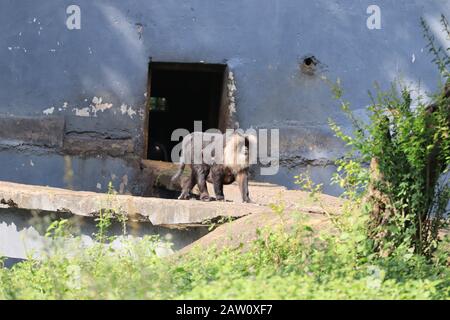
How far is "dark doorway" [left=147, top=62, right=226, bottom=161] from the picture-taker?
1902 cm

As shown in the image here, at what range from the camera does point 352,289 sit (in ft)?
21.6

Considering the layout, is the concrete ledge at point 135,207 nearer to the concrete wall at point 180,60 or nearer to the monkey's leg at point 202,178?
the monkey's leg at point 202,178

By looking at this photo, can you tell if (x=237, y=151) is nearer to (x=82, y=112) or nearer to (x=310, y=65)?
(x=310, y=65)

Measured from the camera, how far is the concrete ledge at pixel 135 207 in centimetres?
1051

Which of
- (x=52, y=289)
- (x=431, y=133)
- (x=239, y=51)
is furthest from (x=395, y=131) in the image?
(x=239, y=51)

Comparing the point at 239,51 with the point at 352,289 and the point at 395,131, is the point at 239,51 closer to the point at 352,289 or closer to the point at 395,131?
the point at 395,131

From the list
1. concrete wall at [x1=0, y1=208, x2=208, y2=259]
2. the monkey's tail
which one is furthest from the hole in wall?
concrete wall at [x1=0, y1=208, x2=208, y2=259]

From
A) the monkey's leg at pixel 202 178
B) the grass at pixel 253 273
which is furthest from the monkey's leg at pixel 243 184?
the grass at pixel 253 273

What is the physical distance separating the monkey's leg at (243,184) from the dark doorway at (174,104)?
16.6ft

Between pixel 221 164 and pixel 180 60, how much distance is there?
220 centimetres

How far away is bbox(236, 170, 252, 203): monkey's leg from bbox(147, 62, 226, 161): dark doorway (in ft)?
16.6

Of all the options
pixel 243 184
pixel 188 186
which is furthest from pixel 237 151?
pixel 188 186

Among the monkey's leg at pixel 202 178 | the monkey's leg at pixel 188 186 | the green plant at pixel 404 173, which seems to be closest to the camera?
the green plant at pixel 404 173
